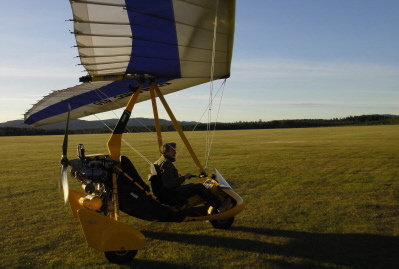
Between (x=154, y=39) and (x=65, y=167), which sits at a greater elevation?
(x=154, y=39)

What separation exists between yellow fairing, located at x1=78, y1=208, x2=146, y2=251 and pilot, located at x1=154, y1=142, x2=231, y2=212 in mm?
1020

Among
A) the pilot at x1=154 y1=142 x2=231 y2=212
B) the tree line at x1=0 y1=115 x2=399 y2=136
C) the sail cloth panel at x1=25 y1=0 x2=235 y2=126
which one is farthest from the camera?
the tree line at x1=0 y1=115 x2=399 y2=136

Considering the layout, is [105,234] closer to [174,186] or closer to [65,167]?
[65,167]

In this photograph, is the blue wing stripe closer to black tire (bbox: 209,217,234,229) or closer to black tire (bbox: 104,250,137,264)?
black tire (bbox: 209,217,234,229)

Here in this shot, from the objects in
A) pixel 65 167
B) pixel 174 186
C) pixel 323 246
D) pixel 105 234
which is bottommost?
pixel 323 246

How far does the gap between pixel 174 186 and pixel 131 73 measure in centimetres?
197

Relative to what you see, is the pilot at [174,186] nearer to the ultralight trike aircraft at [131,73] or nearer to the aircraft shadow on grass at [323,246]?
the ultralight trike aircraft at [131,73]

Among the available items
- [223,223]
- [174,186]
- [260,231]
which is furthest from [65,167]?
[260,231]

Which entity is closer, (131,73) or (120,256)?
(120,256)

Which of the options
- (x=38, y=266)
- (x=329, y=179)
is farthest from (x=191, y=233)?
(x=329, y=179)

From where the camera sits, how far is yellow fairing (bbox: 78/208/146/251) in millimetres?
4801

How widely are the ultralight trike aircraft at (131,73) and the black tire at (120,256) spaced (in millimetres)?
13

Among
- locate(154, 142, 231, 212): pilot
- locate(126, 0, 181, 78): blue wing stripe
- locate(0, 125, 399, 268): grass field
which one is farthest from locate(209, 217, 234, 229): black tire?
locate(126, 0, 181, 78): blue wing stripe

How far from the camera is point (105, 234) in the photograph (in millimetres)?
4863
